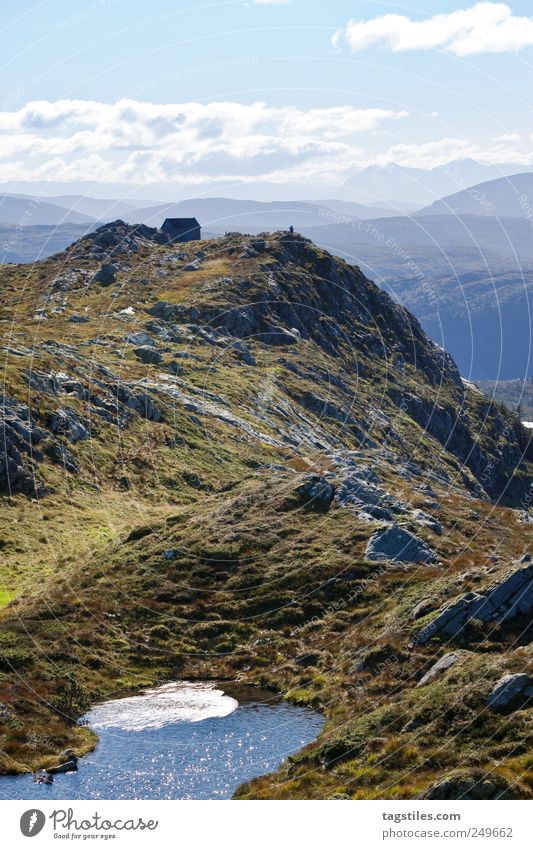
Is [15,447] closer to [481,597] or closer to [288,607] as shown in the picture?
[288,607]

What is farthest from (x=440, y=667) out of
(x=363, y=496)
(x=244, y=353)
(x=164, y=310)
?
(x=164, y=310)

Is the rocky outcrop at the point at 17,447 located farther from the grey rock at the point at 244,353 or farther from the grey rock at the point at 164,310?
the grey rock at the point at 164,310

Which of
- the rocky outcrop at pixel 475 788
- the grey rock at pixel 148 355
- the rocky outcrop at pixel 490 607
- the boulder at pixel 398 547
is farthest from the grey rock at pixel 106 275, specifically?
the rocky outcrop at pixel 475 788

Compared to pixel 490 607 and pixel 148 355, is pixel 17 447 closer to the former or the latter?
pixel 148 355

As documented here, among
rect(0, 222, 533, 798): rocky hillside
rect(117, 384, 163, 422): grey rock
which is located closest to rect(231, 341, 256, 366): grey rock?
rect(0, 222, 533, 798): rocky hillside

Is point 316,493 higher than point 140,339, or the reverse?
point 140,339
